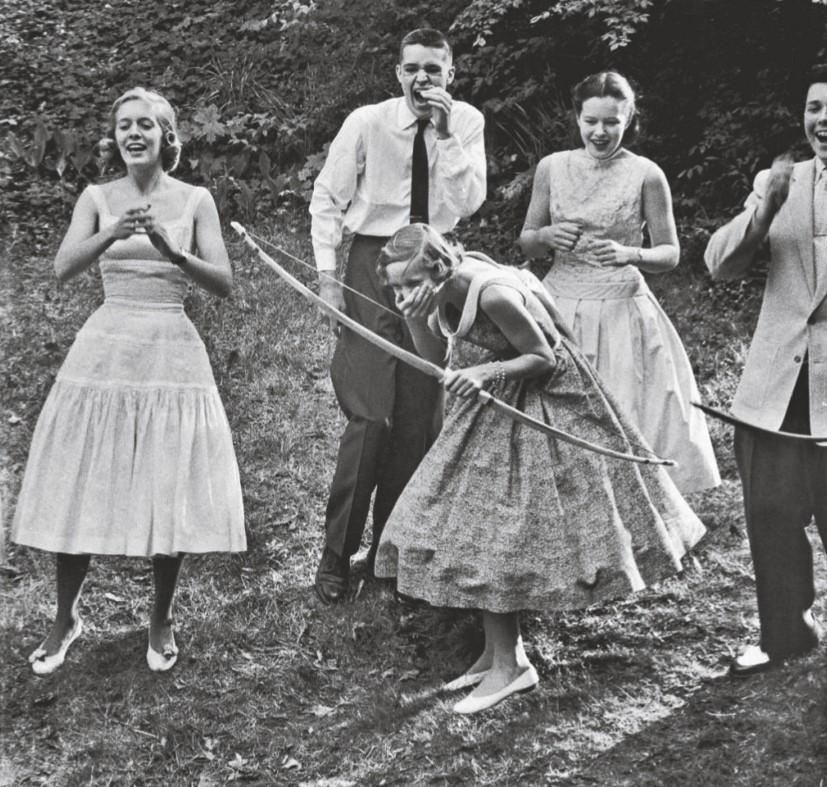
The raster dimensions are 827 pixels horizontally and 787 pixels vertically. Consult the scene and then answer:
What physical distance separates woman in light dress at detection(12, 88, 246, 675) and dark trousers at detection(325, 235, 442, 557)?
0.67 metres

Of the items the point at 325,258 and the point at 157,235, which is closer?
the point at 157,235

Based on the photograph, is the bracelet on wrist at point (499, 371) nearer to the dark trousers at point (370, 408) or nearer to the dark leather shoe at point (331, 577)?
the dark trousers at point (370, 408)

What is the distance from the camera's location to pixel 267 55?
11211mm

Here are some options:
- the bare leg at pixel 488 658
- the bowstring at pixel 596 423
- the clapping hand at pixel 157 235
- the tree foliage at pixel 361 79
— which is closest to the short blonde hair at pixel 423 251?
the bowstring at pixel 596 423

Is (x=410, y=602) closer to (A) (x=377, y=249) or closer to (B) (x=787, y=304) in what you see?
(A) (x=377, y=249)

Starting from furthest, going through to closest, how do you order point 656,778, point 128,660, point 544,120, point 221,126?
1. point 221,126
2. point 544,120
3. point 128,660
4. point 656,778

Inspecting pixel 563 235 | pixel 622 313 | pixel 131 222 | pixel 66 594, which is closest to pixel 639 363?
pixel 622 313

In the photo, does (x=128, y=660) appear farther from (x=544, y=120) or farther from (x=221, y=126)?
(x=221, y=126)

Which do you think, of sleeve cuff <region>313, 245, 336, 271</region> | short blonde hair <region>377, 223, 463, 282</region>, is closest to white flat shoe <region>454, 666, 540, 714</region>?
short blonde hair <region>377, 223, 463, 282</region>

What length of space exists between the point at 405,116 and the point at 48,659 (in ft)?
8.65

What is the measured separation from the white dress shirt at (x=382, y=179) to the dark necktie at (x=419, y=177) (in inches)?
1.0

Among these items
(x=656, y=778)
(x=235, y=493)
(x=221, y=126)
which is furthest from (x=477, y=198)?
(x=221, y=126)

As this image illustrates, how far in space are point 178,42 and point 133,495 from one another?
820 cm

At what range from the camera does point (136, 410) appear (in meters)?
4.64
